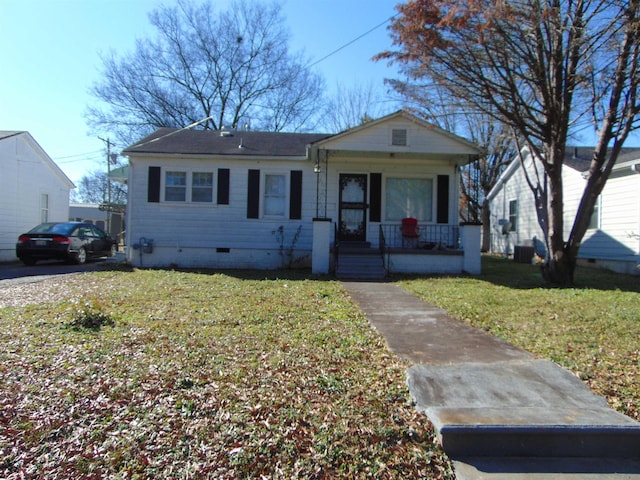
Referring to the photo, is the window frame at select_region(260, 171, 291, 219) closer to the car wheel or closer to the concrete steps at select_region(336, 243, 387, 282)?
the concrete steps at select_region(336, 243, 387, 282)

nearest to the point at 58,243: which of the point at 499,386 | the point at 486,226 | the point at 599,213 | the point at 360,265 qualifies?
the point at 360,265

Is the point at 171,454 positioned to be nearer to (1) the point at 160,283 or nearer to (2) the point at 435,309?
(2) the point at 435,309

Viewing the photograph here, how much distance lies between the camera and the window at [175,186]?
40.6 feet

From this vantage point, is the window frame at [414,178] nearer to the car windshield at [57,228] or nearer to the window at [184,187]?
the window at [184,187]

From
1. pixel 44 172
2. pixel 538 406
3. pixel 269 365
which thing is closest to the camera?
pixel 538 406

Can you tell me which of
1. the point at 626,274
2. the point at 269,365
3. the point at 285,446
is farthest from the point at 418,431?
the point at 626,274

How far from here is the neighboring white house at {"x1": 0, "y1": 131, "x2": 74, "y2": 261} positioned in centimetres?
1524

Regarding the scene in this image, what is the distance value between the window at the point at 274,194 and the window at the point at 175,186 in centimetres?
241

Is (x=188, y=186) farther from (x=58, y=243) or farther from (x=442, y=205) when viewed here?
(x=442, y=205)

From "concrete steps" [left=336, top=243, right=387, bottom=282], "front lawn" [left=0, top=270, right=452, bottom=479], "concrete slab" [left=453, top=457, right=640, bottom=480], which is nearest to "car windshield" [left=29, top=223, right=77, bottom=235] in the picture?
"concrete steps" [left=336, top=243, right=387, bottom=282]

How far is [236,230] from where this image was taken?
12320 millimetres

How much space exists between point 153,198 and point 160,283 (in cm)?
452

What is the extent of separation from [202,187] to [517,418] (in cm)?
1110

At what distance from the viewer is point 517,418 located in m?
2.75
